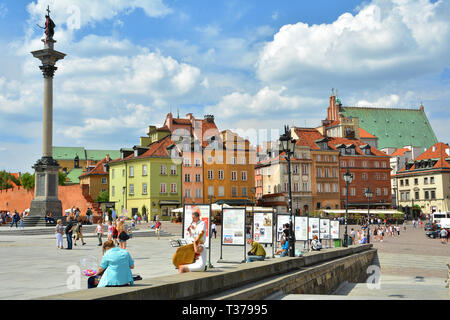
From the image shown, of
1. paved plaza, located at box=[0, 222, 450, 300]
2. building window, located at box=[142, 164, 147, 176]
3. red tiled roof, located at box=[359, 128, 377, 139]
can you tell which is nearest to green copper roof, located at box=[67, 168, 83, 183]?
building window, located at box=[142, 164, 147, 176]

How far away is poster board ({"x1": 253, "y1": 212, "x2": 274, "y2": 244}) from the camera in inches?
846

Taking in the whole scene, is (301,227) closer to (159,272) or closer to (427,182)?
(159,272)

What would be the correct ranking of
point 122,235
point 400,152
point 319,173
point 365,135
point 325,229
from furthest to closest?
point 400,152, point 365,135, point 319,173, point 325,229, point 122,235

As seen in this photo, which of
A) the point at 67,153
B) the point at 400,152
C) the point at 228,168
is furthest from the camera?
the point at 67,153

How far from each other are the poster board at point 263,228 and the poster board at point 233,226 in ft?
11.9

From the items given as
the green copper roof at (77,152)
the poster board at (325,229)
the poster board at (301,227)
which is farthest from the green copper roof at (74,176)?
the poster board at (301,227)

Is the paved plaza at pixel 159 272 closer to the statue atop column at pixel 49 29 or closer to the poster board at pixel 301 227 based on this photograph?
the poster board at pixel 301 227

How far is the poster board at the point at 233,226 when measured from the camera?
58.9 ft

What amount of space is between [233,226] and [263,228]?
387 cm

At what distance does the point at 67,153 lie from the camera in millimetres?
164375

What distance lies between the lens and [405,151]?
119000 mm

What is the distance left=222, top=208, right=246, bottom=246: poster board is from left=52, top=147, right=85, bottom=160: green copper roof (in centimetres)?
15322

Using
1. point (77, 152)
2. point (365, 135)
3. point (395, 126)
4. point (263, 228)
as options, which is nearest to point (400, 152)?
point (365, 135)

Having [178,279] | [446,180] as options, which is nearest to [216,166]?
[446,180]
